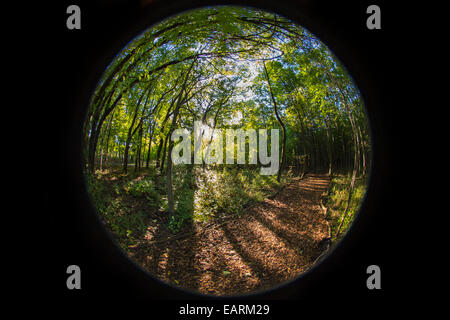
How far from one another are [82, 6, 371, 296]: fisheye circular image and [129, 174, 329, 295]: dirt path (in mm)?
19

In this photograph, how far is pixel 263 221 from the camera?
3.14 metres

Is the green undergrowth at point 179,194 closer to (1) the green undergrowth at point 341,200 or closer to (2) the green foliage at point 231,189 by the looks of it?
(2) the green foliage at point 231,189

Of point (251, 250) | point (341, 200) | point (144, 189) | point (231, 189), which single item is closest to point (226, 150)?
point (231, 189)

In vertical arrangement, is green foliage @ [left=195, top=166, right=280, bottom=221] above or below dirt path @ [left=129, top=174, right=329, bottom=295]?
above

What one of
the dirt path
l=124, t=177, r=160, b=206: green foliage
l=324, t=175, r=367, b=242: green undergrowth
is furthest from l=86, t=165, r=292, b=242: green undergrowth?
l=324, t=175, r=367, b=242: green undergrowth

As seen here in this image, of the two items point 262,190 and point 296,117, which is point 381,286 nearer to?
point 296,117

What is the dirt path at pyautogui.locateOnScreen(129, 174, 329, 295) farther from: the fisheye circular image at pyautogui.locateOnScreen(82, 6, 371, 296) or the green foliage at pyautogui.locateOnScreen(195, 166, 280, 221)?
the green foliage at pyautogui.locateOnScreen(195, 166, 280, 221)

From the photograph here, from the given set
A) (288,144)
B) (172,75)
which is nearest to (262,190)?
(288,144)

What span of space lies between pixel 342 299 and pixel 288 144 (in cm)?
235

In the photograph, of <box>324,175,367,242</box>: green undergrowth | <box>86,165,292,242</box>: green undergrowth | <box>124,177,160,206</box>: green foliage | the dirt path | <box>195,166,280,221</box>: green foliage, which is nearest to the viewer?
<box>324,175,367,242</box>: green undergrowth

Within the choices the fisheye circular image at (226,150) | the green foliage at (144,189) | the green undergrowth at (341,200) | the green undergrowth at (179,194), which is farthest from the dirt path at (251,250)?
the green foliage at (144,189)

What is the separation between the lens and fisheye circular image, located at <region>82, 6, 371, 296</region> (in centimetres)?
162

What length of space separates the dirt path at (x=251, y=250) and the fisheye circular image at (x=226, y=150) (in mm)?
19

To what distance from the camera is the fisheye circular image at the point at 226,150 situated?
1.62 m
